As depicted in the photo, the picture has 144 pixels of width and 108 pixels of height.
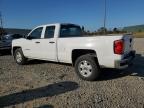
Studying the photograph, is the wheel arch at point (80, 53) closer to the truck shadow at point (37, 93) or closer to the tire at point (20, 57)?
the truck shadow at point (37, 93)

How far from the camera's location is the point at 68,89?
6043mm

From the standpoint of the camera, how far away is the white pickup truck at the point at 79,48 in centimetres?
618

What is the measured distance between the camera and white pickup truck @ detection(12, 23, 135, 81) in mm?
6180

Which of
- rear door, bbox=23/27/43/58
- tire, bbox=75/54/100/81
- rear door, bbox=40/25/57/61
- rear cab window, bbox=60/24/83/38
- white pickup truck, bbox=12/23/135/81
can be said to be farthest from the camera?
rear door, bbox=23/27/43/58

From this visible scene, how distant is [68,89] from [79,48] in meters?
1.51

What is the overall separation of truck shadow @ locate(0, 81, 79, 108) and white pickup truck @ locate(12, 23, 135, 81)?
2.66 feet

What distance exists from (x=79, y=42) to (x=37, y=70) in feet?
8.65

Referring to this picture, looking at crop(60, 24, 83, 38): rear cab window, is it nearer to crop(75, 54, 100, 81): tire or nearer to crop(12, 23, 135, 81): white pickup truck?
crop(12, 23, 135, 81): white pickup truck

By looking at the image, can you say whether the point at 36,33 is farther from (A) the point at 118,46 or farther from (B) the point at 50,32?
(A) the point at 118,46

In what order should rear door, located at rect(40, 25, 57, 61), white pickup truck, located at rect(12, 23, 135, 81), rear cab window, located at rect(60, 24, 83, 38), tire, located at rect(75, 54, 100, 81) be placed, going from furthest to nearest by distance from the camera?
rear cab window, located at rect(60, 24, 83, 38)
rear door, located at rect(40, 25, 57, 61)
tire, located at rect(75, 54, 100, 81)
white pickup truck, located at rect(12, 23, 135, 81)

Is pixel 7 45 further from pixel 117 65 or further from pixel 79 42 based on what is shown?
pixel 117 65

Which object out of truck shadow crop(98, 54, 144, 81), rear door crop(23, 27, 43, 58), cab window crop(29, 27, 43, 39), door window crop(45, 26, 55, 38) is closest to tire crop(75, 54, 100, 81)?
truck shadow crop(98, 54, 144, 81)

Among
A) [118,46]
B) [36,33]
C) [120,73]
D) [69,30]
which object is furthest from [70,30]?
[118,46]

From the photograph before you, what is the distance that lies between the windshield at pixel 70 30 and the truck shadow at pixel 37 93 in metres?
2.23
